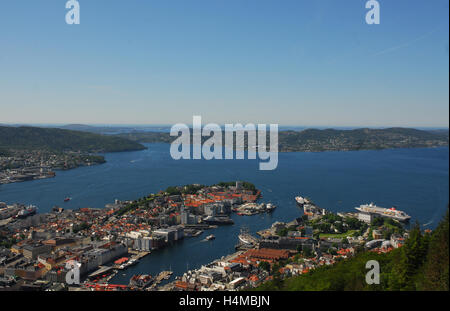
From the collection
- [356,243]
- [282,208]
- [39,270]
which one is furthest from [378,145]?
[39,270]

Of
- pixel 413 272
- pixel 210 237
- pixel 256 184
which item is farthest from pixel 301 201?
pixel 413 272

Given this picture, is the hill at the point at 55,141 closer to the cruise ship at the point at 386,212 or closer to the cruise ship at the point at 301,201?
the cruise ship at the point at 301,201

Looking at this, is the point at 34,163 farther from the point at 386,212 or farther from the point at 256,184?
the point at 386,212

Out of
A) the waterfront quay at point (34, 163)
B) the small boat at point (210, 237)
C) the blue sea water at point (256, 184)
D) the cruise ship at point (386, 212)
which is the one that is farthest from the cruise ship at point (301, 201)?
the waterfront quay at point (34, 163)

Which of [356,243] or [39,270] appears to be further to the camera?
[356,243]

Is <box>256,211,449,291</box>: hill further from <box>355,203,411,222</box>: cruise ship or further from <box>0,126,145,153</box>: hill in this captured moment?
<box>0,126,145,153</box>: hill
